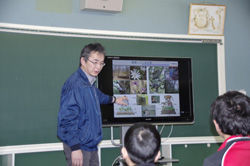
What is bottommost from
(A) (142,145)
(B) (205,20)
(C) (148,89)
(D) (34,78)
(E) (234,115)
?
(A) (142,145)

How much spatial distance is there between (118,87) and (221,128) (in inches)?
56.0

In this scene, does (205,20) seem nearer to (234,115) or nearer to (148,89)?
(148,89)

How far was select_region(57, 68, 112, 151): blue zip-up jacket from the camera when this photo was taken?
2.19m

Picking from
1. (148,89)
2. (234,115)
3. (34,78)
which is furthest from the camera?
(148,89)

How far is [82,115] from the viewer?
2.29 m

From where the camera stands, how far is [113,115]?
2848 millimetres

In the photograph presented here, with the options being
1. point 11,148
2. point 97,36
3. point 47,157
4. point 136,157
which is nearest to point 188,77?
point 97,36

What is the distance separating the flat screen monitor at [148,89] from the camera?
112 inches

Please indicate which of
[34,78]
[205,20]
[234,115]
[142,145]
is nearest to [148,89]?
[34,78]

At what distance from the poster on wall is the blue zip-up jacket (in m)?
1.71

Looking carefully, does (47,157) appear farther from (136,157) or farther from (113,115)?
A: (136,157)

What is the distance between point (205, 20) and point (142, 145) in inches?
104

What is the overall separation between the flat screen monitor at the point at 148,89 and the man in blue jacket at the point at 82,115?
16.5 inches

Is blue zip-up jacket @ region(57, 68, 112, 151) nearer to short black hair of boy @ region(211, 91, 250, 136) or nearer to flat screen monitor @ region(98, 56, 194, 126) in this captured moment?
flat screen monitor @ region(98, 56, 194, 126)
